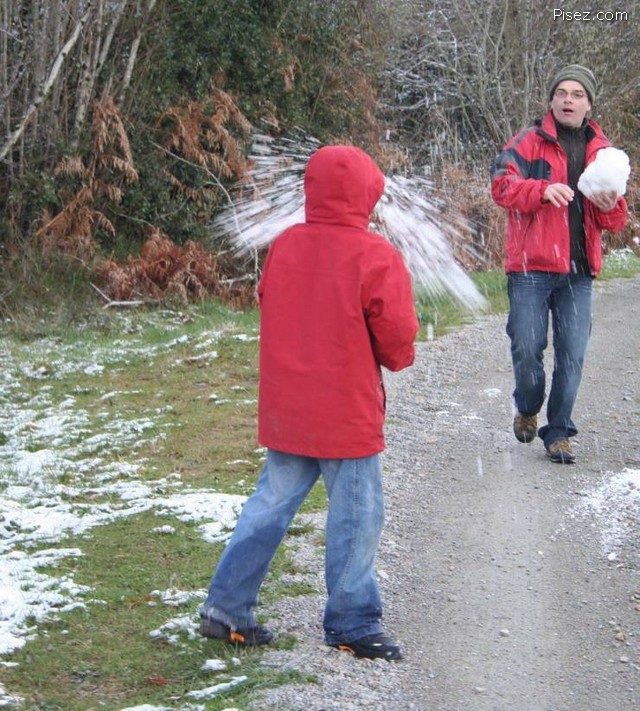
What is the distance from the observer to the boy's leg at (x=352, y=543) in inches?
175

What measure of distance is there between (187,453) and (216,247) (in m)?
7.02

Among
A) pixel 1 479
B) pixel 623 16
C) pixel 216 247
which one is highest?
pixel 623 16

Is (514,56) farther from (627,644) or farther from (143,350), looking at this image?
(627,644)

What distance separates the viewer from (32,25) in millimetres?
12820

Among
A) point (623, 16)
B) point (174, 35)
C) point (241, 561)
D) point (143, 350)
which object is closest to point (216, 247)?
point (174, 35)

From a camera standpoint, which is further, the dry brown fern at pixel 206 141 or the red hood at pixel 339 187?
the dry brown fern at pixel 206 141

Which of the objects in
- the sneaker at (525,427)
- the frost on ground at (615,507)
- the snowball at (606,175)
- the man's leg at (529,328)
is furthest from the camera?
the sneaker at (525,427)

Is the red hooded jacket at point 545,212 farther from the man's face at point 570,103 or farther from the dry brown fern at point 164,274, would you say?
the dry brown fern at point 164,274

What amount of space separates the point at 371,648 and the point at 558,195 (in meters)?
3.04

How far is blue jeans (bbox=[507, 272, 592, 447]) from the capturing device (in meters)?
7.03

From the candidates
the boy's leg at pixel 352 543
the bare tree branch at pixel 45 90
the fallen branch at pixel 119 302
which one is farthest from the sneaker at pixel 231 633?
the bare tree branch at pixel 45 90

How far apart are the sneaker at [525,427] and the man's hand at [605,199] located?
1478 mm

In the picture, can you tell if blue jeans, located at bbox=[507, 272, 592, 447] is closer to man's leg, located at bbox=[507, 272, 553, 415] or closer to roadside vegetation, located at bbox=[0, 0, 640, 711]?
man's leg, located at bbox=[507, 272, 553, 415]

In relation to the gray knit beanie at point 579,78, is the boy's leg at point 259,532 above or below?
below
